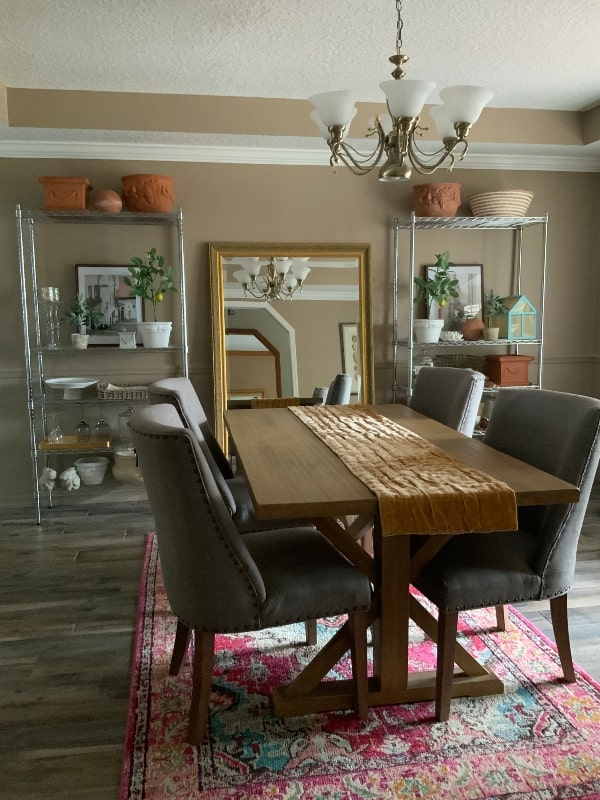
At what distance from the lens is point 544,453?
2.20 meters

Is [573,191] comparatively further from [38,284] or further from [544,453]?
[38,284]

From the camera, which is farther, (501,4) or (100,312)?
(100,312)

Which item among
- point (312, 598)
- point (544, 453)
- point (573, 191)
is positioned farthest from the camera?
point (573, 191)

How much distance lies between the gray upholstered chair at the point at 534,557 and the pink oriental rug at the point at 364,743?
132 millimetres

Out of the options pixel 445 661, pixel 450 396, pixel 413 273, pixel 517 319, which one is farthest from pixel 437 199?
pixel 445 661

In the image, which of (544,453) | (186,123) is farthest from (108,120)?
(544,453)

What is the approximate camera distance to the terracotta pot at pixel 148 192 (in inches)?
150

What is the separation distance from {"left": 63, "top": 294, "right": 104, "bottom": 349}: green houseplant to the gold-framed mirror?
0.71 m

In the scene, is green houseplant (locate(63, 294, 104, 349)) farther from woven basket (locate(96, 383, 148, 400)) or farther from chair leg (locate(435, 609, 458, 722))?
chair leg (locate(435, 609, 458, 722))

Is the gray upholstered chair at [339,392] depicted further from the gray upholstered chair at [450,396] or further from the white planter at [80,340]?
the white planter at [80,340]

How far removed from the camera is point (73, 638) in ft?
8.36

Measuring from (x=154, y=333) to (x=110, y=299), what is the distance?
39 cm

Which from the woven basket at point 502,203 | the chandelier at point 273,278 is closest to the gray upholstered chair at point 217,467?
the chandelier at point 273,278

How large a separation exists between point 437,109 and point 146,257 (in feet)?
7.49
